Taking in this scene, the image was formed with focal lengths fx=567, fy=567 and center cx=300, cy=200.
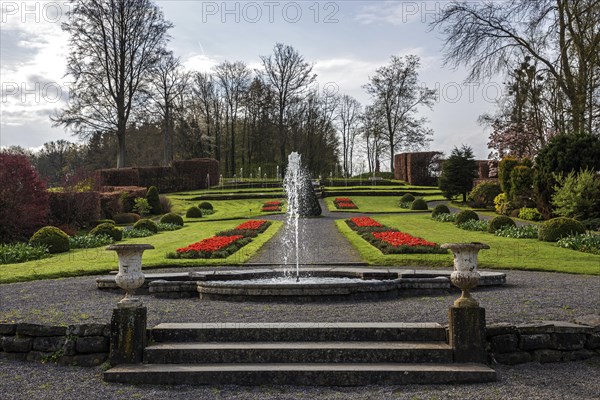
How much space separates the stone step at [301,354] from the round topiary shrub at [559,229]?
1236cm

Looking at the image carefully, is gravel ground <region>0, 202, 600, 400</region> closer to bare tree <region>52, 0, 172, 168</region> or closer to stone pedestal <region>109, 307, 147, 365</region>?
stone pedestal <region>109, 307, 147, 365</region>

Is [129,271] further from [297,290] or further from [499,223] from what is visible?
[499,223]

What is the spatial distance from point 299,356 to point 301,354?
0.10ft

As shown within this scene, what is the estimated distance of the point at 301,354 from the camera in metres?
6.05

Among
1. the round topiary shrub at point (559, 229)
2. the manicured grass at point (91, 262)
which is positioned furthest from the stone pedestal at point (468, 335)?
the round topiary shrub at point (559, 229)

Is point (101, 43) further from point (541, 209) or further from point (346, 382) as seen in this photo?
point (346, 382)

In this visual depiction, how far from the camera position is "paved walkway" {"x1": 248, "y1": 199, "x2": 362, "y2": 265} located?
13.9 metres

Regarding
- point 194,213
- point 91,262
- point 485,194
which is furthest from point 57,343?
point 485,194

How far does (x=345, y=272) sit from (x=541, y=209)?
53.4ft

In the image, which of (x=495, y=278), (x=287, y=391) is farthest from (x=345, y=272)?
(x=287, y=391)

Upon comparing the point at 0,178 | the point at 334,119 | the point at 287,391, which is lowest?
the point at 287,391

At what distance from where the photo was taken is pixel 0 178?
17.6 m

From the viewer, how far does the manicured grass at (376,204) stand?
3150 centimetres

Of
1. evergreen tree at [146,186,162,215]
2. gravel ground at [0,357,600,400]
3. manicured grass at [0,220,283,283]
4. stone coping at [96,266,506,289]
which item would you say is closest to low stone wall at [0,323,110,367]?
gravel ground at [0,357,600,400]
